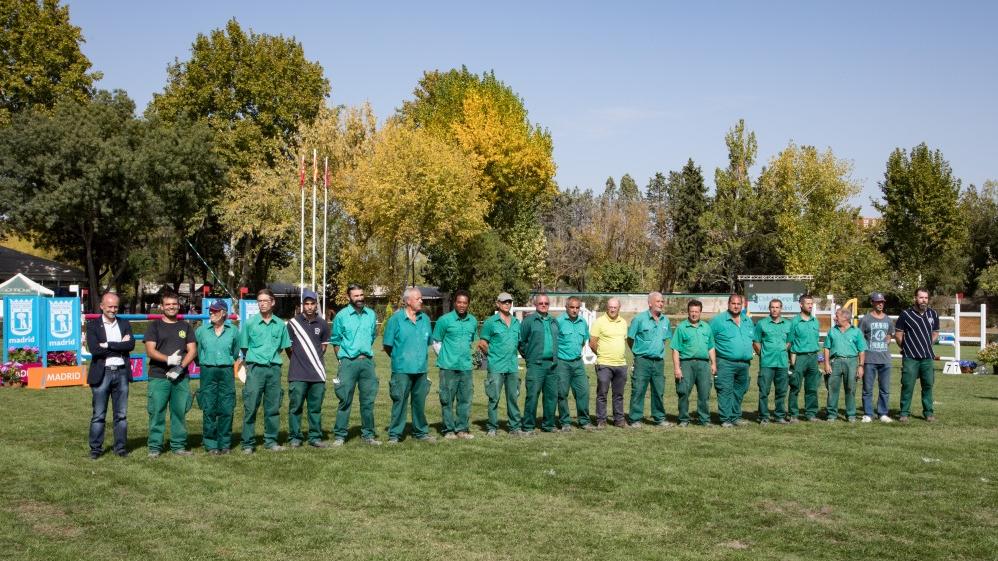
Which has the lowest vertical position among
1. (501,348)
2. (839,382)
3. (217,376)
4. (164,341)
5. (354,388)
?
(839,382)

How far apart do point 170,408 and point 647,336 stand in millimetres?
6786

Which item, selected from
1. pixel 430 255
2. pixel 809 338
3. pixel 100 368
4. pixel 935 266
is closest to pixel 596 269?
pixel 430 255

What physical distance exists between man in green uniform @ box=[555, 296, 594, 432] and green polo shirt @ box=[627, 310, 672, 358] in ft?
2.74

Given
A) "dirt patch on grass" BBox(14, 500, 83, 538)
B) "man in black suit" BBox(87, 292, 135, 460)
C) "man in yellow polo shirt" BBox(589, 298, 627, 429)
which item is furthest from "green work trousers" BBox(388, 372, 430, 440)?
"dirt patch on grass" BBox(14, 500, 83, 538)

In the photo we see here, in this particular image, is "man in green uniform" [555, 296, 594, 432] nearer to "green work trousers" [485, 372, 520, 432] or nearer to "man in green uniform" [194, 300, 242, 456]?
"green work trousers" [485, 372, 520, 432]

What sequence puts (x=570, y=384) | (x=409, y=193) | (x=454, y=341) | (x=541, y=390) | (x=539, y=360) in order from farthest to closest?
(x=409, y=193) < (x=570, y=384) < (x=541, y=390) < (x=539, y=360) < (x=454, y=341)

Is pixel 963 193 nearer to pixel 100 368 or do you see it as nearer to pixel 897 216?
pixel 897 216

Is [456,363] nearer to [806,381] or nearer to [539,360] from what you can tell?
[539,360]

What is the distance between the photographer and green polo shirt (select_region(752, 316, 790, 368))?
1405cm

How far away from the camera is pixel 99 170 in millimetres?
42500

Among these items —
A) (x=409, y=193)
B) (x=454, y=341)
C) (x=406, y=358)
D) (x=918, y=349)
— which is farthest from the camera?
(x=409, y=193)

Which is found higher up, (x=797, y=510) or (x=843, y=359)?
(x=843, y=359)

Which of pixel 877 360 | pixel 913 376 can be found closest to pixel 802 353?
pixel 877 360

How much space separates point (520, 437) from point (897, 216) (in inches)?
2251
